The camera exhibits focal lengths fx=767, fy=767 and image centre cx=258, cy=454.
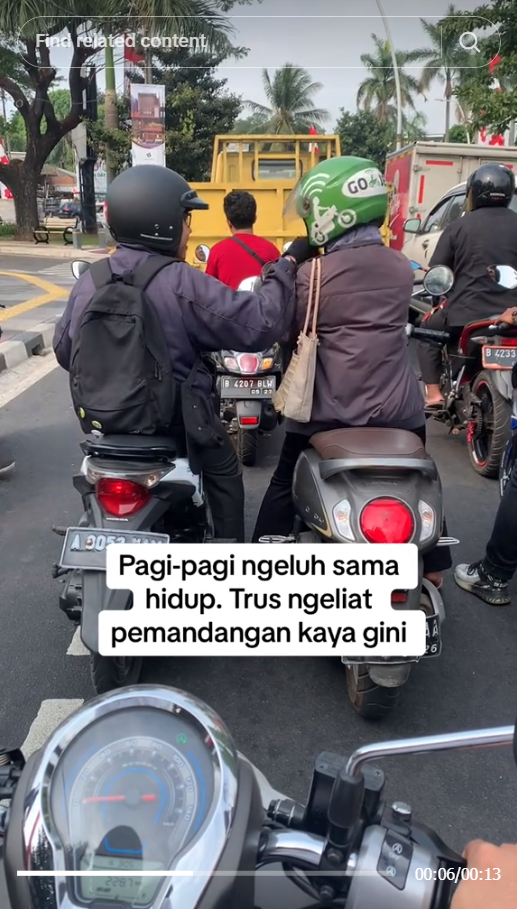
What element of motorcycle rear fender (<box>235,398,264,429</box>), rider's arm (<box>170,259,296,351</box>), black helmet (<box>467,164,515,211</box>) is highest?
black helmet (<box>467,164,515,211</box>)

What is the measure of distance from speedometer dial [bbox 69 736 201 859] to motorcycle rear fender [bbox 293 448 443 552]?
1454 mm

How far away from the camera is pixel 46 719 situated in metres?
2.67

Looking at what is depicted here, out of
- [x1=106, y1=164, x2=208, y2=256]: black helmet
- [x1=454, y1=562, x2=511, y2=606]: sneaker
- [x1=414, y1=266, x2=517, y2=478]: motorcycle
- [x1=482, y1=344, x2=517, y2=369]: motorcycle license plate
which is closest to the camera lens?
[x1=106, y1=164, x2=208, y2=256]: black helmet

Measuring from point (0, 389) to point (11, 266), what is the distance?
519 inches

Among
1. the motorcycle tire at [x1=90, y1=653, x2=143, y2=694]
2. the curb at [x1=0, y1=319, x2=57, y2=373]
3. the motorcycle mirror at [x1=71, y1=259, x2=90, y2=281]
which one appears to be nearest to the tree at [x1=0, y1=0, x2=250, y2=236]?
the curb at [x1=0, y1=319, x2=57, y2=373]

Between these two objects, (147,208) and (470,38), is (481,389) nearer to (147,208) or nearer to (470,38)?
(147,208)

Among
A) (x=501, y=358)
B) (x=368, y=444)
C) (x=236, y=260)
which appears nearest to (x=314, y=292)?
(x=368, y=444)

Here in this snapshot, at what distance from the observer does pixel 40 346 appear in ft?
29.7

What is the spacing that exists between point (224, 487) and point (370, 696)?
0.97 m

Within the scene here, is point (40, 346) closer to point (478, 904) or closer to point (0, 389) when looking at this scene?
point (0, 389)

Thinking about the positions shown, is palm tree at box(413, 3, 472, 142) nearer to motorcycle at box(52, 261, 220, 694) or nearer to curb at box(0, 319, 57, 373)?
curb at box(0, 319, 57, 373)

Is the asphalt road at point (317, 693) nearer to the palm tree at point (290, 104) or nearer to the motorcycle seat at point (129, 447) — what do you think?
the motorcycle seat at point (129, 447)

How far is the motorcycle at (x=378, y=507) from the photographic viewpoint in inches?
93.5

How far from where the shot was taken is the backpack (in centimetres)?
243
